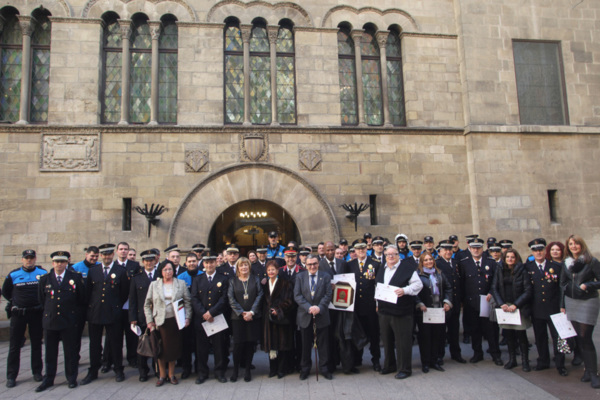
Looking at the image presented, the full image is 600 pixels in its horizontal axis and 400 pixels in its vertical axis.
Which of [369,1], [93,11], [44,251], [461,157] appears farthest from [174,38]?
[461,157]

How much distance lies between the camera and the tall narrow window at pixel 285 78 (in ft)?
42.9

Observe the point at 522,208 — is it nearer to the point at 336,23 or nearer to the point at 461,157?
the point at 461,157

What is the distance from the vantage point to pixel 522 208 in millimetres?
12953

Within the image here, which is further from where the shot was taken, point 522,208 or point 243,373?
point 522,208

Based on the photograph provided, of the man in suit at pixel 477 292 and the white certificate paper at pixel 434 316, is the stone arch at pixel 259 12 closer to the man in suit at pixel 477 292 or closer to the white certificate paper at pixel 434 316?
the man in suit at pixel 477 292

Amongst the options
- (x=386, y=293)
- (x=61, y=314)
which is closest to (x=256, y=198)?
(x=386, y=293)

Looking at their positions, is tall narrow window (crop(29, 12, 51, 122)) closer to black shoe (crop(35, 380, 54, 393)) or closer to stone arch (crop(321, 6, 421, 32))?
stone arch (crop(321, 6, 421, 32))

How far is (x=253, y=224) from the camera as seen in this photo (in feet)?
69.6

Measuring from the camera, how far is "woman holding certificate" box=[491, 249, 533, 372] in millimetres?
7156

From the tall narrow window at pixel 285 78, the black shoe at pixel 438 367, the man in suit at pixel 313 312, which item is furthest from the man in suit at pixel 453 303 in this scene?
the tall narrow window at pixel 285 78

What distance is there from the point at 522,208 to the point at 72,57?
13.4 metres

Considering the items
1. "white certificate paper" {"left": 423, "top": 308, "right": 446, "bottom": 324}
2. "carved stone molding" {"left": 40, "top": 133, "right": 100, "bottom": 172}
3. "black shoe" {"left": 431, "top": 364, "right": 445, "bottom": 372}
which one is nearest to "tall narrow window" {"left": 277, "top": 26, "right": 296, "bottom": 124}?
"carved stone molding" {"left": 40, "top": 133, "right": 100, "bottom": 172}

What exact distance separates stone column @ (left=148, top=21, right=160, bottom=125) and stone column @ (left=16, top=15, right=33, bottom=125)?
10.6ft

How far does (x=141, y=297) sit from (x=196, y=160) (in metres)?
5.70
